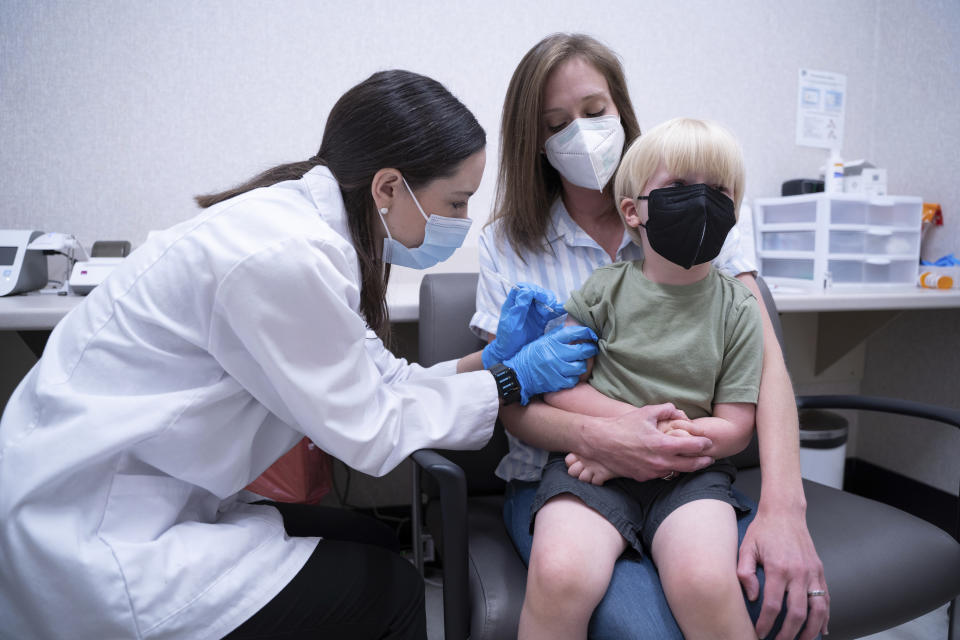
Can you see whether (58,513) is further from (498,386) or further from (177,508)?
(498,386)

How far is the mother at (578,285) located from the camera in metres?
0.85

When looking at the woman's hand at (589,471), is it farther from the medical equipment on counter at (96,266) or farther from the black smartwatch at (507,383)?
the medical equipment on counter at (96,266)

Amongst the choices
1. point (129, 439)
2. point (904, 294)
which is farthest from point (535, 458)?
point (904, 294)

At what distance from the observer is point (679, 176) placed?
105 centimetres

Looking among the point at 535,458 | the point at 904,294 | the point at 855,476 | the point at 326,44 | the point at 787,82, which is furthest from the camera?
the point at 855,476

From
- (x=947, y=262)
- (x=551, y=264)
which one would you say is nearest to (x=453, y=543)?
(x=551, y=264)

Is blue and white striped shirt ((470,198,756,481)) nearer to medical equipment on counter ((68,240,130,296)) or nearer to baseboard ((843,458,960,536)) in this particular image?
medical equipment on counter ((68,240,130,296))

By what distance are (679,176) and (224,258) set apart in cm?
80

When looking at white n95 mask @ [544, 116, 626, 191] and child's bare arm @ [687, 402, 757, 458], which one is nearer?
child's bare arm @ [687, 402, 757, 458]

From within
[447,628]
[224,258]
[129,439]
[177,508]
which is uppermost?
[224,258]

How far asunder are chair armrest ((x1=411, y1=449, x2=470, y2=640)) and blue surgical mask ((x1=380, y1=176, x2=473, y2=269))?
0.46m

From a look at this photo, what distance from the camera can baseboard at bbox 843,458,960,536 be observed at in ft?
7.11

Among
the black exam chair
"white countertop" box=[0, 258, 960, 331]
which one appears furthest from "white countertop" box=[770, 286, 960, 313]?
the black exam chair

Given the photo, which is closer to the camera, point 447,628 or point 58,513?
point 58,513
